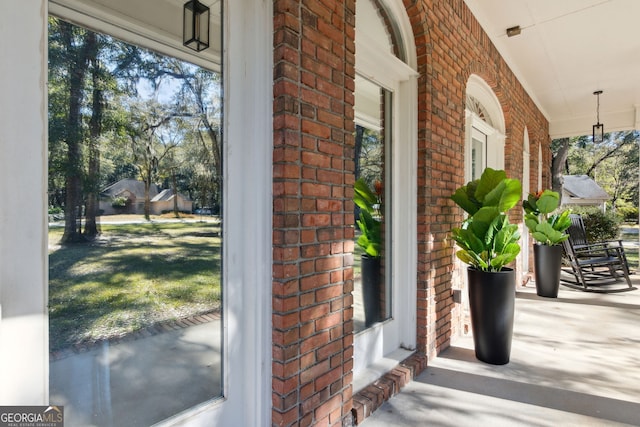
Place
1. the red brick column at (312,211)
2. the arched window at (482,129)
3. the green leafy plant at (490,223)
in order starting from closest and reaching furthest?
the red brick column at (312,211) < the green leafy plant at (490,223) < the arched window at (482,129)

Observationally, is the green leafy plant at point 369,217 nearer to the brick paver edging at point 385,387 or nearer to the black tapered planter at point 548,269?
the brick paver edging at point 385,387

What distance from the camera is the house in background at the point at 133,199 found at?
125 centimetres

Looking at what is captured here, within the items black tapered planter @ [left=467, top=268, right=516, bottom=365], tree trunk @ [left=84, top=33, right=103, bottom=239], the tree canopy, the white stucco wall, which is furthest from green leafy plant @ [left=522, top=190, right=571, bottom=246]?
the white stucco wall

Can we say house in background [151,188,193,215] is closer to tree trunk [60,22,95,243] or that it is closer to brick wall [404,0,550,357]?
tree trunk [60,22,95,243]

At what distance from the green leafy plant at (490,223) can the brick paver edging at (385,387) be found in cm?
92

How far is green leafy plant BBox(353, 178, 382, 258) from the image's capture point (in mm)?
2502

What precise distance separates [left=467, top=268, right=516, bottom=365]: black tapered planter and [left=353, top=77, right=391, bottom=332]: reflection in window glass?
2.40ft

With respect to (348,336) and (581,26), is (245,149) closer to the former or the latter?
(348,336)

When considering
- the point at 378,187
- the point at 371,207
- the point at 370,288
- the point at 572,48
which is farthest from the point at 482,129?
the point at 370,288

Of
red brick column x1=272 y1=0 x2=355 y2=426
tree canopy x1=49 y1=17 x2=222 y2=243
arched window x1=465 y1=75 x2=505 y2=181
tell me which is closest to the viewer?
tree canopy x1=49 y1=17 x2=222 y2=243

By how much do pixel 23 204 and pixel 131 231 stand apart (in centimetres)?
35

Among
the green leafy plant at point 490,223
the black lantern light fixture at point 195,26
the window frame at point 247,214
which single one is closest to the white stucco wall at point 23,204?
the black lantern light fixture at point 195,26

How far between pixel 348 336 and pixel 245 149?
44.3 inches

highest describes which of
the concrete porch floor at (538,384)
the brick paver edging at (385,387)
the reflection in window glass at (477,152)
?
the reflection in window glass at (477,152)
